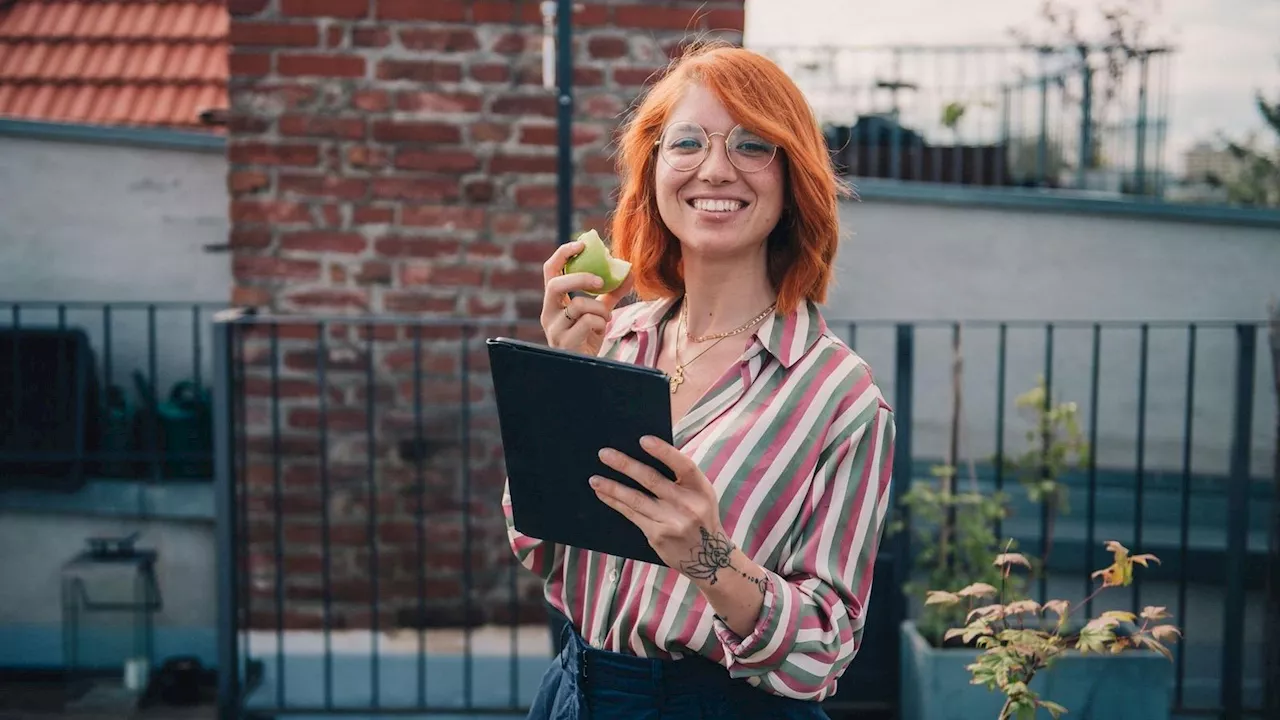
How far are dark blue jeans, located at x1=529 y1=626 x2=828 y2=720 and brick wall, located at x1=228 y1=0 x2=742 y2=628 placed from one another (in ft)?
7.39

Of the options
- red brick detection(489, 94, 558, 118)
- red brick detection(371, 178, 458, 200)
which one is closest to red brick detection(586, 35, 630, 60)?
red brick detection(489, 94, 558, 118)

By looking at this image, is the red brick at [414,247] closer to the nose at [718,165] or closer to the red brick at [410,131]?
the red brick at [410,131]

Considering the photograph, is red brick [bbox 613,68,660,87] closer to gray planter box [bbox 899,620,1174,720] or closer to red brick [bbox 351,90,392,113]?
red brick [bbox 351,90,392,113]

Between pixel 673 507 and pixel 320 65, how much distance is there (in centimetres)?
294

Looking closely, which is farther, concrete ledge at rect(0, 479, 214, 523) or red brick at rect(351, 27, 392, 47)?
concrete ledge at rect(0, 479, 214, 523)

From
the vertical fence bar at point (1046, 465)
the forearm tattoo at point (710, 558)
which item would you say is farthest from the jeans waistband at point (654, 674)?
the vertical fence bar at point (1046, 465)

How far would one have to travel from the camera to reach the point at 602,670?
1.52 meters

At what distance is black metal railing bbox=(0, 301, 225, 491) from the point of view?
478cm

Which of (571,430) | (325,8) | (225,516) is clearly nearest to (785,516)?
(571,430)

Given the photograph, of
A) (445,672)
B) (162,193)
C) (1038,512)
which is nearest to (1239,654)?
(1038,512)

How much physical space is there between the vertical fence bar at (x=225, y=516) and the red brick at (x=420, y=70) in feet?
3.33

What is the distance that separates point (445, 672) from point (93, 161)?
10.9 ft

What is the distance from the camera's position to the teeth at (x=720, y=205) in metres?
1.54

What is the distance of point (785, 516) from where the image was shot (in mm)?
1452
